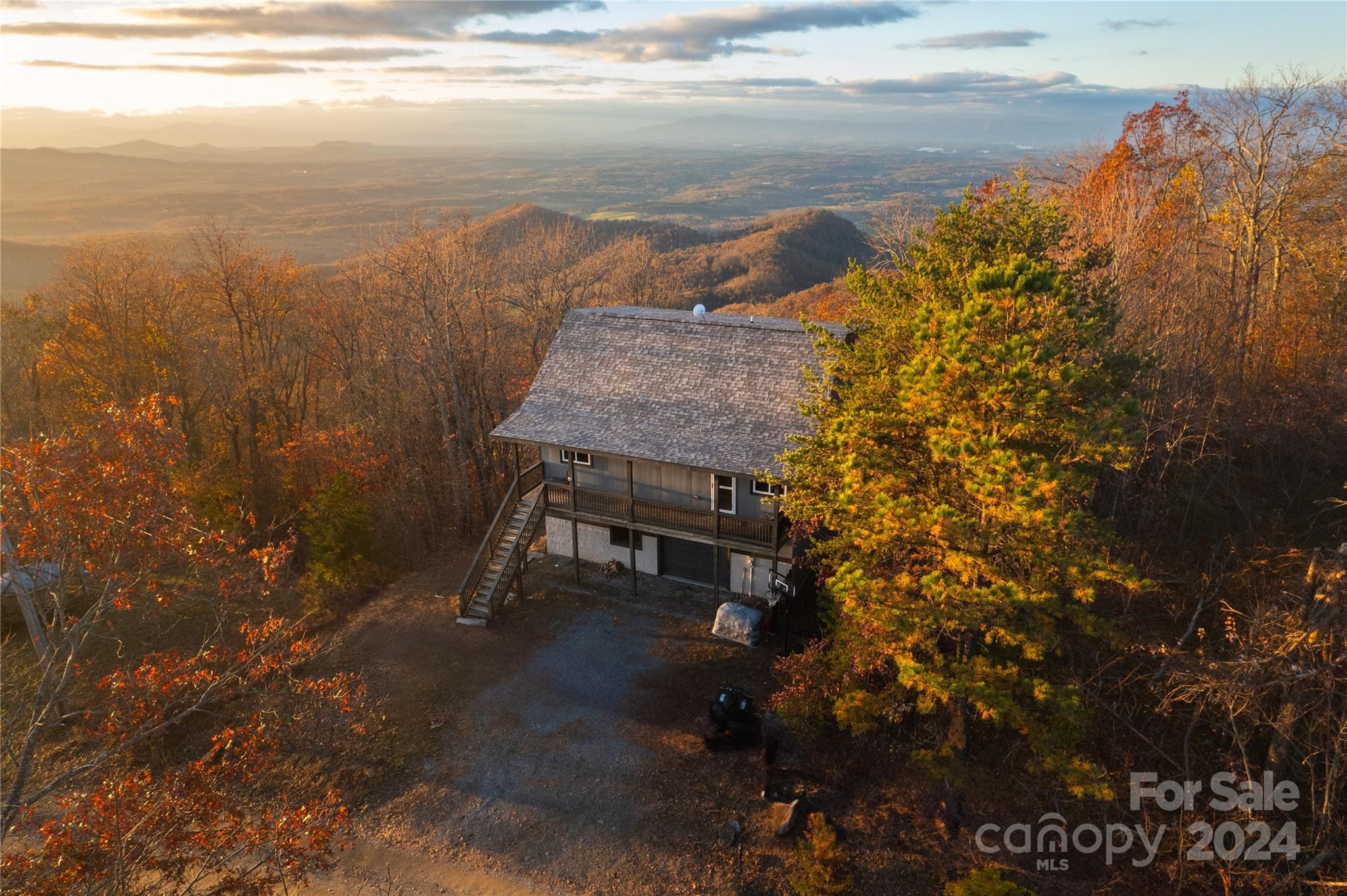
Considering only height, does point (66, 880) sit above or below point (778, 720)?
above

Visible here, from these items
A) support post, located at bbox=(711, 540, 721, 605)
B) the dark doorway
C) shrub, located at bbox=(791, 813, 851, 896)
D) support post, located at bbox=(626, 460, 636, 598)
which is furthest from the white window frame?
shrub, located at bbox=(791, 813, 851, 896)

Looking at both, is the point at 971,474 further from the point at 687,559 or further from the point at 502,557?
the point at 502,557

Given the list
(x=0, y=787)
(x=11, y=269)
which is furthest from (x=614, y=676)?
(x=11, y=269)

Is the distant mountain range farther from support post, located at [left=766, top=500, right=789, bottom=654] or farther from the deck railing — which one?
support post, located at [left=766, top=500, right=789, bottom=654]

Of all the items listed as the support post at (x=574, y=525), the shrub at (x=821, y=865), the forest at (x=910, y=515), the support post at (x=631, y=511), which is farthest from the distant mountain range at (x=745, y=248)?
the shrub at (x=821, y=865)

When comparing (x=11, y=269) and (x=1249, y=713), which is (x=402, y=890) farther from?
(x=11, y=269)
